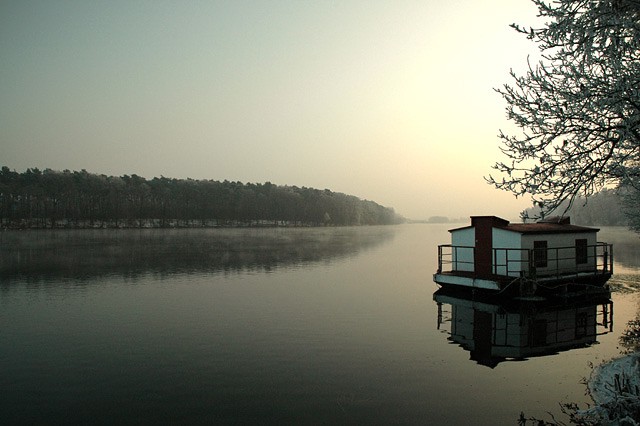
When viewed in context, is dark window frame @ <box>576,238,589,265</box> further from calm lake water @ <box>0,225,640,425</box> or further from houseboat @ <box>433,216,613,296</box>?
calm lake water @ <box>0,225,640,425</box>

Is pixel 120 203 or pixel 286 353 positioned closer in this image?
pixel 286 353

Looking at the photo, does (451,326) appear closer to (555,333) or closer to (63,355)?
(555,333)

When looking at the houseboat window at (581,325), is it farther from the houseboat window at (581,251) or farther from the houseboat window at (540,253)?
the houseboat window at (581,251)

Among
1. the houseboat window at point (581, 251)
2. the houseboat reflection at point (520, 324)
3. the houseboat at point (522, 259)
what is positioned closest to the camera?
the houseboat reflection at point (520, 324)

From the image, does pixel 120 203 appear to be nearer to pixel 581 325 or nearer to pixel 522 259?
pixel 522 259

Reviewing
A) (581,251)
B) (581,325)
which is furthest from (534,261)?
(581,325)

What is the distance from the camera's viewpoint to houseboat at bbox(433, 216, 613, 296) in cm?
2612

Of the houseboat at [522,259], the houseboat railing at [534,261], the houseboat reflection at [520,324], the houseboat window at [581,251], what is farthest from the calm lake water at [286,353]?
the houseboat window at [581,251]

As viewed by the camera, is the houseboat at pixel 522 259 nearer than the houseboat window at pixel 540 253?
Yes

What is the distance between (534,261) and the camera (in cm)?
2634

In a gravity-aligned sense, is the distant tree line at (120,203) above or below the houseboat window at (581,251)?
above

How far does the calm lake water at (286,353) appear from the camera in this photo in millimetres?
12172

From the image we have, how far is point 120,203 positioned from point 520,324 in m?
143

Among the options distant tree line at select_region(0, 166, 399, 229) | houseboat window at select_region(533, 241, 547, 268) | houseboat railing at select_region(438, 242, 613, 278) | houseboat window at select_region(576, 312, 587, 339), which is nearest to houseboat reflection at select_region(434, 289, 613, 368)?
houseboat window at select_region(576, 312, 587, 339)
